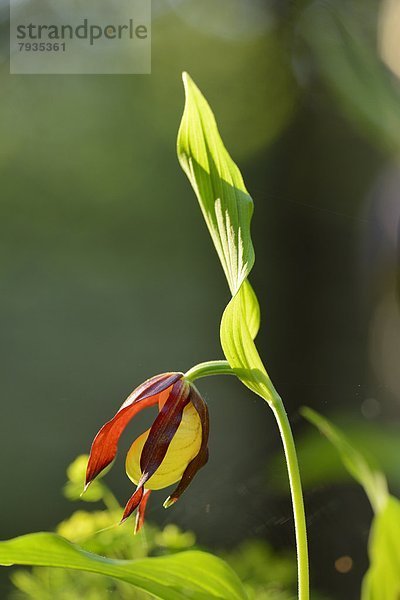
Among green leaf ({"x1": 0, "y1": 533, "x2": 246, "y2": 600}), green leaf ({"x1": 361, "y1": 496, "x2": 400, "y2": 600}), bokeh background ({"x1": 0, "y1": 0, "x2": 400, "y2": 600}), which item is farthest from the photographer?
bokeh background ({"x1": 0, "y1": 0, "x2": 400, "y2": 600})

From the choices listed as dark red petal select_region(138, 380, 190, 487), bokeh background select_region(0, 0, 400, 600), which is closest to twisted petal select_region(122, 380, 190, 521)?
dark red petal select_region(138, 380, 190, 487)

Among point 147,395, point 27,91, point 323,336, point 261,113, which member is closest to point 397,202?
point 323,336

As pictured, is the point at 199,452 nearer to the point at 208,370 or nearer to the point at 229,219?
the point at 208,370

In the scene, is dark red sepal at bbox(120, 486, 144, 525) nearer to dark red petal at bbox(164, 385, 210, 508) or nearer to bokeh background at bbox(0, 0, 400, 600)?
dark red petal at bbox(164, 385, 210, 508)

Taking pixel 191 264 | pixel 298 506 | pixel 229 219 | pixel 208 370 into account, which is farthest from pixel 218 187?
pixel 191 264

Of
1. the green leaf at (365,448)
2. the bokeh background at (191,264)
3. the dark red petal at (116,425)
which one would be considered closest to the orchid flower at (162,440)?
the dark red petal at (116,425)

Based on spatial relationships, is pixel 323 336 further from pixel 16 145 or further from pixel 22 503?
pixel 16 145
